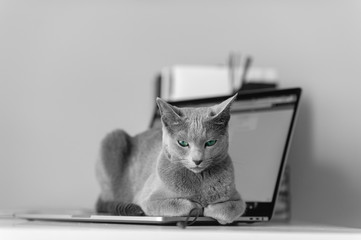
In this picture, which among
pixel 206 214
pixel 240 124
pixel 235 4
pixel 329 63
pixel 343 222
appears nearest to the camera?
pixel 206 214

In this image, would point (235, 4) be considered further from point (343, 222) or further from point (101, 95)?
point (343, 222)

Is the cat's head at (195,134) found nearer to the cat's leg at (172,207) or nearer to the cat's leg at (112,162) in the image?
the cat's leg at (172,207)

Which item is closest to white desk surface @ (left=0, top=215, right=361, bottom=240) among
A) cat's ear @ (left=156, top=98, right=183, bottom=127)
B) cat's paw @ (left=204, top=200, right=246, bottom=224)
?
cat's paw @ (left=204, top=200, right=246, bottom=224)

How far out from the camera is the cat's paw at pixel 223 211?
755mm

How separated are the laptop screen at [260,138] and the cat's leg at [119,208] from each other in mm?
184

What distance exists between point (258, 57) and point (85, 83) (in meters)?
0.46

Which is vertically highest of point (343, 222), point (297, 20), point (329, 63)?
point (297, 20)

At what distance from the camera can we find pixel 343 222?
1243 millimetres

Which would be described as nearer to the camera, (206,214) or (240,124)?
Result: (206,214)

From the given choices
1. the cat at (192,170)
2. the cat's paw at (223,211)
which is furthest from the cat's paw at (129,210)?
the cat's paw at (223,211)

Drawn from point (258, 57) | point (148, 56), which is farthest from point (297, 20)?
point (148, 56)

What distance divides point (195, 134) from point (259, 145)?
0.29 metres

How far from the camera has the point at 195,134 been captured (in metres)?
0.73

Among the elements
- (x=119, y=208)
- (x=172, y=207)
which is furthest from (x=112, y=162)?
(x=172, y=207)
